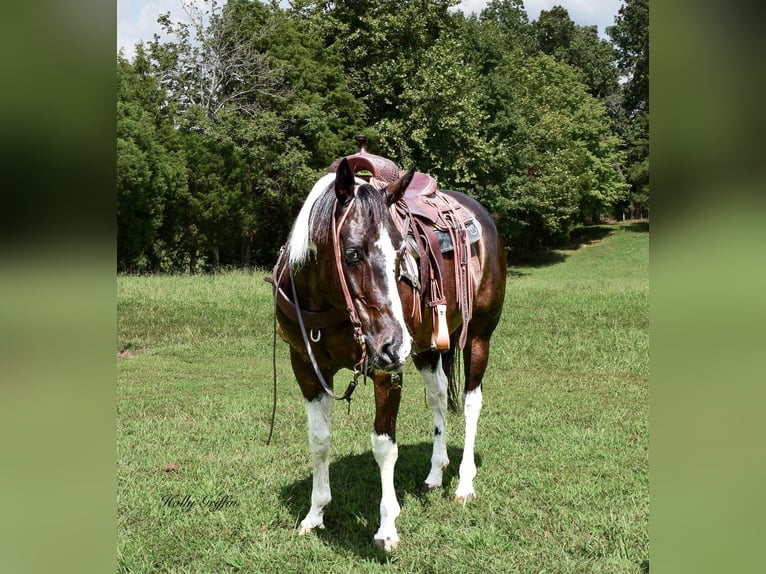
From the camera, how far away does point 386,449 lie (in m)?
3.81

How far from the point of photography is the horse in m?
3.18

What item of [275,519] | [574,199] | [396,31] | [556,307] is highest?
[396,31]

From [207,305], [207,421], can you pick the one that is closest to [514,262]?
[207,305]

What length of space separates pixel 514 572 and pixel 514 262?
119 feet

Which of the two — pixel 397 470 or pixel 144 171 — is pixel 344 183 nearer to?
pixel 397 470

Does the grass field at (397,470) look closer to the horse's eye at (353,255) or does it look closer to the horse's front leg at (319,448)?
the horse's front leg at (319,448)

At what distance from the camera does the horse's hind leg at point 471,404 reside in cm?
455

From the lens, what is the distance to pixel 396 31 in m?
26.0

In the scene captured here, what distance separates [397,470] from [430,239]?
206 centimetres

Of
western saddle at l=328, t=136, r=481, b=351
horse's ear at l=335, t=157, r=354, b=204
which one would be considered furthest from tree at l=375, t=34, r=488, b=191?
horse's ear at l=335, t=157, r=354, b=204

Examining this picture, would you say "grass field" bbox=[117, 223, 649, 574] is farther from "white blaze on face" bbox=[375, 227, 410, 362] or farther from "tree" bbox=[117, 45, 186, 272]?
"tree" bbox=[117, 45, 186, 272]

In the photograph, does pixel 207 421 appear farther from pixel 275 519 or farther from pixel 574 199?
pixel 574 199

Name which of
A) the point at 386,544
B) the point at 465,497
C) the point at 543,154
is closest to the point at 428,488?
the point at 465,497
